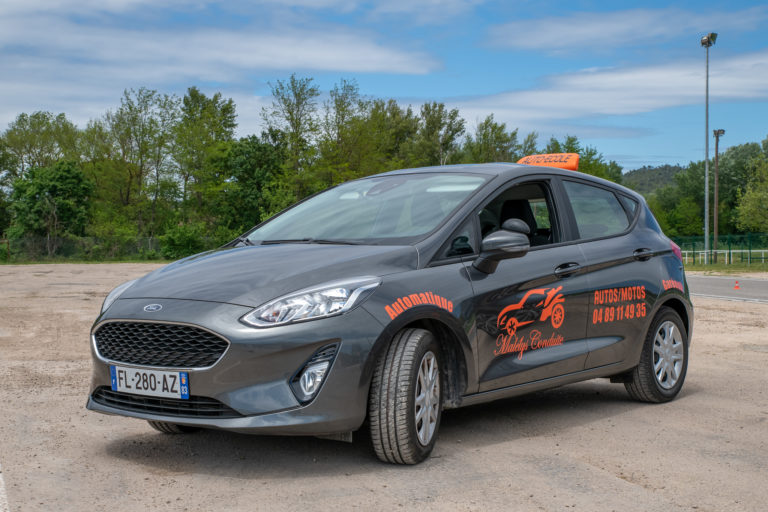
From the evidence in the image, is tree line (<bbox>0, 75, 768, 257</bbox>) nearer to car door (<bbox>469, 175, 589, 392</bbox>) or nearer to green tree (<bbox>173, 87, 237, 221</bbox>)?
green tree (<bbox>173, 87, 237, 221</bbox>)

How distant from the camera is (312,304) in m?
4.29

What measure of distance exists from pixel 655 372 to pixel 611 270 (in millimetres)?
978

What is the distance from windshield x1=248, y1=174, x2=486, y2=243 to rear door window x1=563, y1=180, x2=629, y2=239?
975mm

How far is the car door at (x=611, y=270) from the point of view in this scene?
5992 mm

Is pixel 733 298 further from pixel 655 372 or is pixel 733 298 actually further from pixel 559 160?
pixel 655 372

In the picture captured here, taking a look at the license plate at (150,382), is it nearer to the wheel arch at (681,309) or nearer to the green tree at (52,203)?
the wheel arch at (681,309)

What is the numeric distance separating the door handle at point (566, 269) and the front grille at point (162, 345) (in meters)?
2.39

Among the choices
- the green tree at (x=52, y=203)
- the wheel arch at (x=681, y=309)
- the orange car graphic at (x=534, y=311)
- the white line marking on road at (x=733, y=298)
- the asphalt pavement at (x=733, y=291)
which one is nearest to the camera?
the orange car graphic at (x=534, y=311)

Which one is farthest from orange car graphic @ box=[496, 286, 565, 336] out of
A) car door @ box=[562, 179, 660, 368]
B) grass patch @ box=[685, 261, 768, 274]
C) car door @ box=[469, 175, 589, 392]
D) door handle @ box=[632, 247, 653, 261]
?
grass patch @ box=[685, 261, 768, 274]

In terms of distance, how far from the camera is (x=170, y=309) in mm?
4363

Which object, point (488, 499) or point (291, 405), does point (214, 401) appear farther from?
point (488, 499)

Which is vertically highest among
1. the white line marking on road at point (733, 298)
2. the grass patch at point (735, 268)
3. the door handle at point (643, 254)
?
the door handle at point (643, 254)

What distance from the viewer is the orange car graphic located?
5172mm

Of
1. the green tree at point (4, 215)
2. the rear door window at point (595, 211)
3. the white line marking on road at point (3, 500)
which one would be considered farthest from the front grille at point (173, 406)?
the green tree at point (4, 215)
